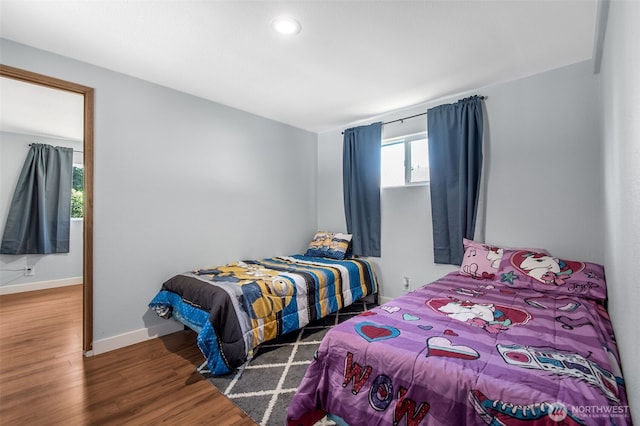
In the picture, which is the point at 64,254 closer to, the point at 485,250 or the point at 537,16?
the point at 485,250

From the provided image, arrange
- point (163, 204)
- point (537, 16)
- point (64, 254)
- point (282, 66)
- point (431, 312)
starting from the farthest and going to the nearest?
1. point (64, 254)
2. point (163, 204)
3. point (282, 66)
4. point (537, 16)
5. point (431, 312)

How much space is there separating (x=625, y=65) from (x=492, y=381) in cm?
128

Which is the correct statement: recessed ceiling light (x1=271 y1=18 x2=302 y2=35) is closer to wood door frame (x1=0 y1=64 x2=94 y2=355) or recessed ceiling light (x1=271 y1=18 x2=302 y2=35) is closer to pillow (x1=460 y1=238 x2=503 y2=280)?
wood door frame (x1=0 y1=64 x2=94 y2=355)

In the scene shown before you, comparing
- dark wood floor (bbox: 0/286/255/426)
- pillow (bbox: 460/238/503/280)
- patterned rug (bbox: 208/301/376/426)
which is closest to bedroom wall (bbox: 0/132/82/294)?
dark wood floor (bbox: 0/286/255/426)

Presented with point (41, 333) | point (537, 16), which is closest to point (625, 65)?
point (537, 16)

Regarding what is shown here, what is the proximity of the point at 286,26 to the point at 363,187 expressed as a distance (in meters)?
2.21

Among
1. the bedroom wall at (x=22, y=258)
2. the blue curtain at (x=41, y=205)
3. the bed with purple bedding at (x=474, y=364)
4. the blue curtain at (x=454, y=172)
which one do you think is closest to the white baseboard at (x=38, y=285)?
the bedroom wall at (x=22, y=258)

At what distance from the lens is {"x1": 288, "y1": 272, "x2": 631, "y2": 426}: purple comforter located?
0.93 metres

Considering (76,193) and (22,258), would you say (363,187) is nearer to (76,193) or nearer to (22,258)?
(76,193)

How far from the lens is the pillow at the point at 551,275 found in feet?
6.48

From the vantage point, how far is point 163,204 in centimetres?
284

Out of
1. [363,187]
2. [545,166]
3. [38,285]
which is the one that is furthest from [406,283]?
[38,285]

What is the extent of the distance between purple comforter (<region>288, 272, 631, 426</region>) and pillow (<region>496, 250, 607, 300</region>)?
18cm

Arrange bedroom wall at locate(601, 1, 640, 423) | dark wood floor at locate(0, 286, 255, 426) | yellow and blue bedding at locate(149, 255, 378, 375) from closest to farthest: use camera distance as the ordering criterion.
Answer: bedroom wall at locate(601, 1, 640, 423)
dark wood floor at locate(0, 286, 255, 426)
yellow and blue bedding at locate(149, 255, 378, 375)
